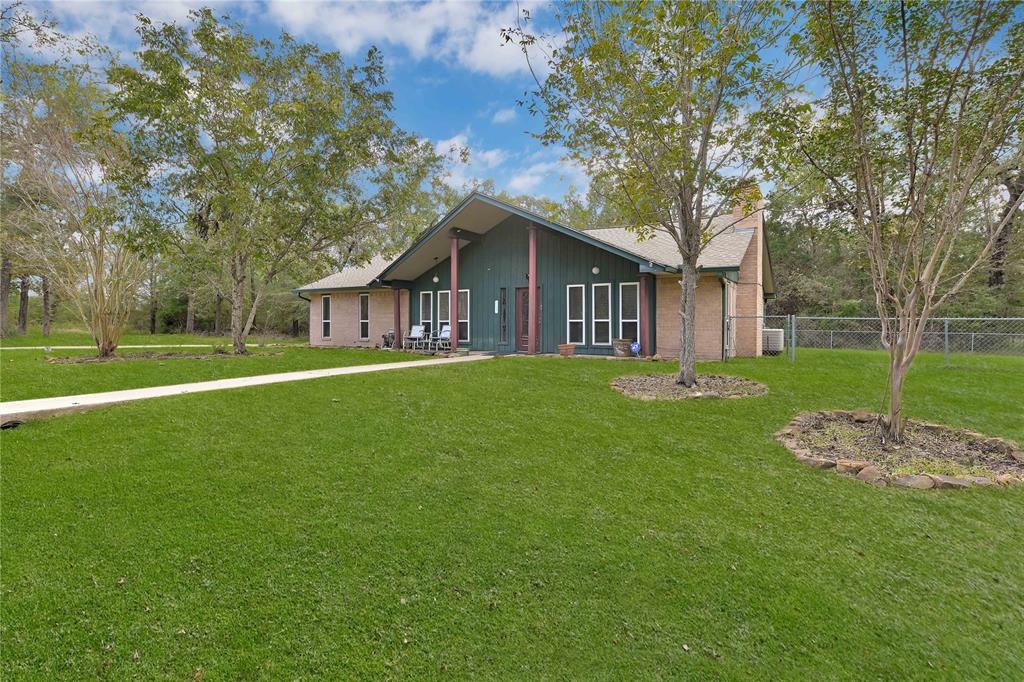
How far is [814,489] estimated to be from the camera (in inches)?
161

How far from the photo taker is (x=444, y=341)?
1568cm

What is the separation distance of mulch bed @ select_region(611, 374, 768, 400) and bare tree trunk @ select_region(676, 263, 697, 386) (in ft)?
0.62

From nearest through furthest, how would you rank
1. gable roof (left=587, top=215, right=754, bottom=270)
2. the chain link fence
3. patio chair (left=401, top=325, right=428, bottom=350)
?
1. gable roof (left=587, top=215, right=754, bottom=270)
2. the chain link fence
3. patio chair (left=401, top=325, right=428, bottom=350)

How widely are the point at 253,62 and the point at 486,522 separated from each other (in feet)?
42.9

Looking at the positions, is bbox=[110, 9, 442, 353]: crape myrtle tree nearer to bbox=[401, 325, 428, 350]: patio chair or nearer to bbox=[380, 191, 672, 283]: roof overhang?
bbox=[380, 191, 672, 283]: roof overhang

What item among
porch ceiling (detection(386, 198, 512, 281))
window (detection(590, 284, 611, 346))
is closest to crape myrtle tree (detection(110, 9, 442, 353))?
porch ceiling (detection(386, 198, 512, 281))

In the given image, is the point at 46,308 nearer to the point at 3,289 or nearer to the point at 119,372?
the point at 3,289

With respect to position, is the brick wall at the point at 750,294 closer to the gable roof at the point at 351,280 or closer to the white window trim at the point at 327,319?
the gable roof at the point at 351,280

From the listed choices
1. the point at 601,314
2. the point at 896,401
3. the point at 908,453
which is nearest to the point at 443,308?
the point at 601,314

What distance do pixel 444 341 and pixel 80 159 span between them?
985cm

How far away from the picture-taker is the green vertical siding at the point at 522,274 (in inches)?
536

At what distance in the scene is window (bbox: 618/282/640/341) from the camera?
1319 cm

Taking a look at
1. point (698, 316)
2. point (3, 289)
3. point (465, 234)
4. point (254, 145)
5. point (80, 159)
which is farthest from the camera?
point (3, 289)

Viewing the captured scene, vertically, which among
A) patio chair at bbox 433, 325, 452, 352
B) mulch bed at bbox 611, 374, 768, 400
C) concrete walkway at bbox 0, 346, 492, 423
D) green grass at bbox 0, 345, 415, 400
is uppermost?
patio chair at bbox 433, 325, 452, 352
